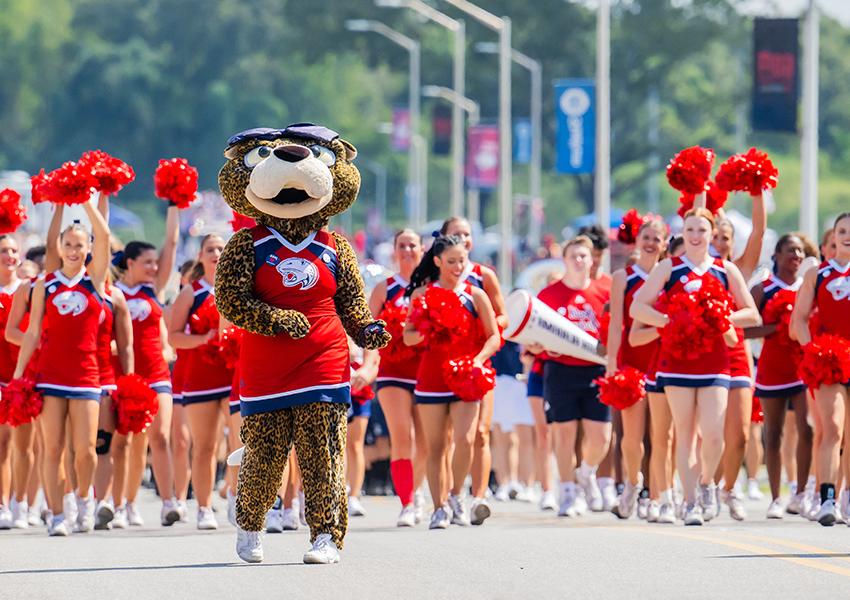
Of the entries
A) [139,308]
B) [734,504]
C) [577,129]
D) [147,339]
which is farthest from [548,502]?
[577,129]

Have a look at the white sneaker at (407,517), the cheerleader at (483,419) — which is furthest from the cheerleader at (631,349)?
the white sneaker at (407,517)

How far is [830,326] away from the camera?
1482 cm

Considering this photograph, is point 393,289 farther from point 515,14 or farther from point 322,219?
point 515,14

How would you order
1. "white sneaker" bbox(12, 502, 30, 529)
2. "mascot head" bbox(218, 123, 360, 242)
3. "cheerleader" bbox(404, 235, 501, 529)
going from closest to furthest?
"mascot head" bbox(218, 123, 360, 242)
"cheerleader" bbox(404, 235, 501, 529)
"white sneaker" bbox(12, 502, 30, 529)

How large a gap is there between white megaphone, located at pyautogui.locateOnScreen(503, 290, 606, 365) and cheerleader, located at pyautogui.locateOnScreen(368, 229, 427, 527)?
863 mm

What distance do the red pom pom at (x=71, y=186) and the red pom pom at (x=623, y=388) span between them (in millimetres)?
3685

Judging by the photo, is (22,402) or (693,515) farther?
(693,515)

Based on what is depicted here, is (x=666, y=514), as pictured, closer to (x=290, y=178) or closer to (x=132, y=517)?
(x=132, y=517)

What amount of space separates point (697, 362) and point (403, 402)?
89.1 inches

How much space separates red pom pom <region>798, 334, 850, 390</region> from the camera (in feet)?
47.1

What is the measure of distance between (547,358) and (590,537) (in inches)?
152

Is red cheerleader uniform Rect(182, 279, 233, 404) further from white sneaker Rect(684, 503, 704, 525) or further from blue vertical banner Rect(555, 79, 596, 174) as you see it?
blue vertical banner Rect(555, 79, 596, 174)

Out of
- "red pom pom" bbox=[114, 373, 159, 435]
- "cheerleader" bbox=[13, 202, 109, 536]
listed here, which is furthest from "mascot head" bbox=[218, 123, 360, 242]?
"red pom pom" bbox=[114, 373, 159, 435]

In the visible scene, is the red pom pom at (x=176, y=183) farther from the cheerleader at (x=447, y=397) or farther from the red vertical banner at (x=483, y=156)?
the red vertical banner at (x=483, y=156)
